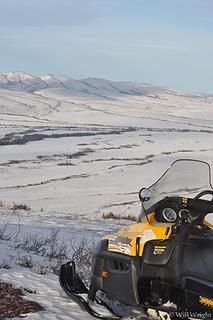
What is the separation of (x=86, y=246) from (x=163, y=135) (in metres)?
53.4

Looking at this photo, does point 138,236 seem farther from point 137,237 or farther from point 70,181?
point 70,181

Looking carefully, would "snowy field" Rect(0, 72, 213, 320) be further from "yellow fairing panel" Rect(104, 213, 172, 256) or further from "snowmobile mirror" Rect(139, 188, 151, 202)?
"snowmobile mirror" Rect(139, 188, 151, 202)

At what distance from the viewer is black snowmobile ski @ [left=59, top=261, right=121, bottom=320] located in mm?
4625

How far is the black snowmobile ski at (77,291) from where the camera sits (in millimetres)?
4625

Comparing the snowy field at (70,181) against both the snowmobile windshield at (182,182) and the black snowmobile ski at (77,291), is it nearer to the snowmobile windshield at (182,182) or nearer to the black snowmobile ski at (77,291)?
the black snowmobile ski at (77,291)

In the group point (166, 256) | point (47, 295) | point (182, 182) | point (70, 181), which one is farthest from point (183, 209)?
point (70, 181)

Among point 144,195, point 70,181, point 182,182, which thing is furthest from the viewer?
point 70,181

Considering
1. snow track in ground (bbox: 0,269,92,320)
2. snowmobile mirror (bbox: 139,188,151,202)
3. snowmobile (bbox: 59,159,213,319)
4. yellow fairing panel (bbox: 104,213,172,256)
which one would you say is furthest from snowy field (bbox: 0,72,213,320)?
snowmobile mirror (bbox: 139,188,151,202)

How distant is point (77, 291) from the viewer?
520 cm

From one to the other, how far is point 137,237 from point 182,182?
722 mm

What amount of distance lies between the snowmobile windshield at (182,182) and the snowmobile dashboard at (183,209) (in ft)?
0.42

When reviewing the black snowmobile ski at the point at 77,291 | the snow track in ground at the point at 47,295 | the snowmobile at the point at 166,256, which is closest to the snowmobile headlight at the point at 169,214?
the snowmobile at the point at 166,256

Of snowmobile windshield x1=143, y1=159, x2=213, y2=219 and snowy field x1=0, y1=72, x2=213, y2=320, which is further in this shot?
snowy field x1=0, y1=72, x2=213, y2=320

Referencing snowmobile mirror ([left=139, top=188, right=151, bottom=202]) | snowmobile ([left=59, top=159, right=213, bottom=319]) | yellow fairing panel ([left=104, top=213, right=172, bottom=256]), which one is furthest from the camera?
snowmobile mirror ([left=139, top=188, right=151, bottom=202])
